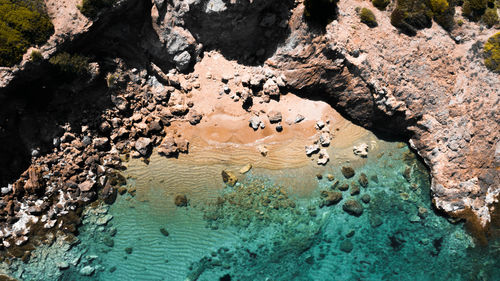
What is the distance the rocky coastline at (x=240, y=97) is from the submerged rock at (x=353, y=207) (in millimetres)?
3691

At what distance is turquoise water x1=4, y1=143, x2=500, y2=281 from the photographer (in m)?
22.0

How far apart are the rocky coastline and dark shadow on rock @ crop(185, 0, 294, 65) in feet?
0.25

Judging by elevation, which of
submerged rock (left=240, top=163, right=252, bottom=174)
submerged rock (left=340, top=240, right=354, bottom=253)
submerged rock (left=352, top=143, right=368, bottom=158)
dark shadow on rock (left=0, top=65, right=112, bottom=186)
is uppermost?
dark shadow on rock (left=0, top=65, right=112, bottom=186)

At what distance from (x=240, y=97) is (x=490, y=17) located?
18660 mm

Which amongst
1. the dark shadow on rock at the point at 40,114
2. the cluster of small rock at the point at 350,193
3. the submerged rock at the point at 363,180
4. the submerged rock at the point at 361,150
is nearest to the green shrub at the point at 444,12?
the submerged rock at the point at 361,150

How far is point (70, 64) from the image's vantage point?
1931 centimetres

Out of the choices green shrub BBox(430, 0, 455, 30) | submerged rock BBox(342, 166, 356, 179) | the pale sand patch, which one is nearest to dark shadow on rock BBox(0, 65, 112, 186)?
the pale sand patch

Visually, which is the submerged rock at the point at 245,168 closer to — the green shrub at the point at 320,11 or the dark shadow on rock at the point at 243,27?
the dark shadow on rock at the point at 243,27

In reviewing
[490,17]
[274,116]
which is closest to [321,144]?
[274,116]

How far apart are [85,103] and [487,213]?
97.3ft

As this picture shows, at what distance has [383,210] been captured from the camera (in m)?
23.0

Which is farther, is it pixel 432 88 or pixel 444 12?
pixel 432 88

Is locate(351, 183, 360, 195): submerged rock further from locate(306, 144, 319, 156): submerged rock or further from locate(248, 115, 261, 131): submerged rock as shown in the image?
locate(248, 115, 261, 131): submerged rock

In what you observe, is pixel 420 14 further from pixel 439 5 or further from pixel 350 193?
pixel 350 193
